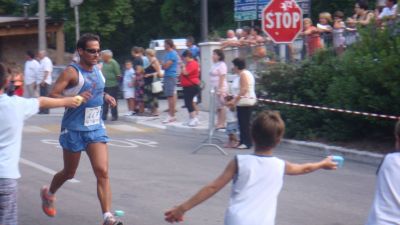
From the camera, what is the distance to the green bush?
534 inches

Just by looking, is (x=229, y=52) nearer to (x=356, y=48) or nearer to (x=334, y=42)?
(x=334, y=42)

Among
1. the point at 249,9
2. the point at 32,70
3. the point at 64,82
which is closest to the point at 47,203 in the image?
the point at 64,82

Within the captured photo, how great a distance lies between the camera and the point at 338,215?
9328 mm

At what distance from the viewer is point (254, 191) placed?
5074 mm

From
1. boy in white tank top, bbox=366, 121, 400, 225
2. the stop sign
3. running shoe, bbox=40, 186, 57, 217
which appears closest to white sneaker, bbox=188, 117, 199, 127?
the stop sign

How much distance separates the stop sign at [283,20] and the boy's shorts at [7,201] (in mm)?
11446

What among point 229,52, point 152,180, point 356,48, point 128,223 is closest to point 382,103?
point 356,48

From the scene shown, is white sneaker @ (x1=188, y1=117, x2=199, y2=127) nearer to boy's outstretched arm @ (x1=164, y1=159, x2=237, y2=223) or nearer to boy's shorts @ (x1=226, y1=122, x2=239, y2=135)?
boy's shorts @ (x1=226, y1=122, x2=239, y2=135)

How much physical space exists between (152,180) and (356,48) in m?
5.03

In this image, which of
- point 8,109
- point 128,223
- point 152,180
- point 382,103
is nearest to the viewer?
point 8,109

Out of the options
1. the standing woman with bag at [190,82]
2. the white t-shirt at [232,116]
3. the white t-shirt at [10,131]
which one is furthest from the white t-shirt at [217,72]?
the white t-shirt at [10,131]

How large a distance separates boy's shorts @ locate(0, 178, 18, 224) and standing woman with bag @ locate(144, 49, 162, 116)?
14.8 metres

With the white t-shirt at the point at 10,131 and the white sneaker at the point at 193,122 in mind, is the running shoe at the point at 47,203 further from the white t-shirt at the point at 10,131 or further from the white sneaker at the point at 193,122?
the white sneaker at the point at 193,122

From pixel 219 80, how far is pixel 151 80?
14.4 feet
